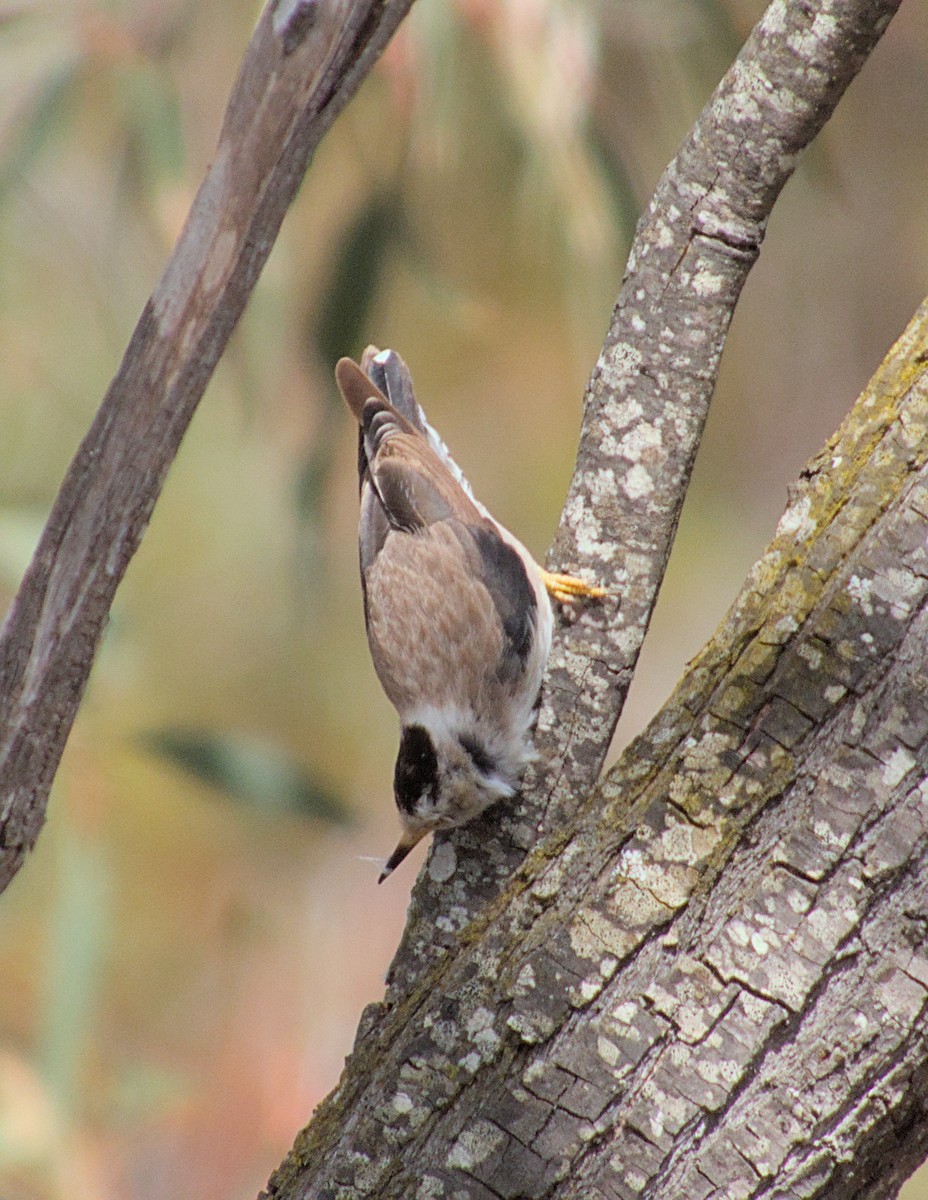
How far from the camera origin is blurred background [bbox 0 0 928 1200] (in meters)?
2.95

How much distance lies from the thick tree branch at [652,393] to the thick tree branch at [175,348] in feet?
1.60

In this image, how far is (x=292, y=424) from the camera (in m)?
3.67

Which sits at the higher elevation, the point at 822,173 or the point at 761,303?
the point at 761,303

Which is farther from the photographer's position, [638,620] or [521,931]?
[638,620]

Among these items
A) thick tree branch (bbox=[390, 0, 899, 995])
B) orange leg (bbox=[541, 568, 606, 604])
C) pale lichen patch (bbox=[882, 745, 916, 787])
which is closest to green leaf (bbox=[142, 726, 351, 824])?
thick tree branch (bbox=[390, 0, 899, 995])

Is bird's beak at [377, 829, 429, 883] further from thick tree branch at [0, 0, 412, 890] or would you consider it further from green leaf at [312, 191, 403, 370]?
green leaf at [312, 191, 403, 370]

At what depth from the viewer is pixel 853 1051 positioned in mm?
1027

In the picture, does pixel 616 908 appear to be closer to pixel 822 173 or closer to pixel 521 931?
pixel 521 931

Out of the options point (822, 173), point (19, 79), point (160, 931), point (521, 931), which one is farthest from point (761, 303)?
point (521, 931)

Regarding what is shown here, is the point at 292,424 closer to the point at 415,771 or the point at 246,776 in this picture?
the point at 246,776

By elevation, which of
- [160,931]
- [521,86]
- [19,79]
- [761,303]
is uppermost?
[761,303]

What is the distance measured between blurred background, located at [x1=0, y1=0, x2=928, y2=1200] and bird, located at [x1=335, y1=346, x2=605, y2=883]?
29.4 inches

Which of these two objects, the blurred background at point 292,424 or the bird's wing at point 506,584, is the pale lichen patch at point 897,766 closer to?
the bird's wing at point 506,584

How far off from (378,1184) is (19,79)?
284 cm
